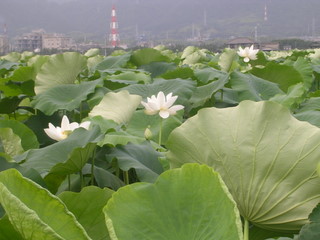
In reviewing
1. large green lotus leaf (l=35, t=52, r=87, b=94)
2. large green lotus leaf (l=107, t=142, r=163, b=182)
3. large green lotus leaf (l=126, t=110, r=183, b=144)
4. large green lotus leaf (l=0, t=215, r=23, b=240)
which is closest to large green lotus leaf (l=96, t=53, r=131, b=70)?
large green lotus leaf (l=35, t=52, r=87, b=94)

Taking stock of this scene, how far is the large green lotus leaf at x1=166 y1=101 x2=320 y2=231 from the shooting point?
595mm

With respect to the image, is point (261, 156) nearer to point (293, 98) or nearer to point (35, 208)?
point (35, 208)

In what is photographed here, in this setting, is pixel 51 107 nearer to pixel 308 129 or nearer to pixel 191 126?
pixel 191 126

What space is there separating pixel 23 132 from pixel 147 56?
119 cm

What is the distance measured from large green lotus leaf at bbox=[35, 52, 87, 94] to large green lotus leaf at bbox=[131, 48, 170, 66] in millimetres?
428

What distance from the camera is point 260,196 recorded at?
0.60 metres

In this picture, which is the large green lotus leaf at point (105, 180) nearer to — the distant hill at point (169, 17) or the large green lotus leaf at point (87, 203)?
the large green lotus leaf at point (87, 203)

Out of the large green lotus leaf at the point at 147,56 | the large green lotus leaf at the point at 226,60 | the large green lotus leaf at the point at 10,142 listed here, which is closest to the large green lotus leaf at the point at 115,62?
the large green lotus leaf at the point at 147,56

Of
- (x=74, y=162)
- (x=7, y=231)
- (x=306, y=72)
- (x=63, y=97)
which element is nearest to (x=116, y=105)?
(x=63, y=97)

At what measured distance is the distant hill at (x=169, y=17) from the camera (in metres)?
71.3

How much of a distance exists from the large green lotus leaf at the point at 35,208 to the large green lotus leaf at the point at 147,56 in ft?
5.77

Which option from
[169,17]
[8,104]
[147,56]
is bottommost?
[169,17]

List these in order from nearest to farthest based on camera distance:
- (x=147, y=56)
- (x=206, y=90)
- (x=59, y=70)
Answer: (x=206, y=90) → (x=59, y=70) → (x=147, y=56)

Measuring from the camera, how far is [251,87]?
1.42m
